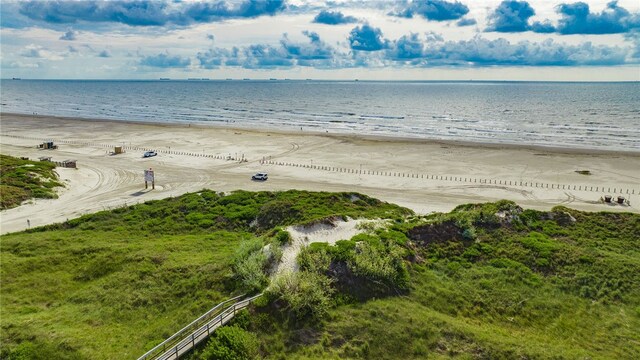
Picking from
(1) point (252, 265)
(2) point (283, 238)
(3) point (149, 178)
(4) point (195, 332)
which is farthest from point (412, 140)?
(4) point (195, 332)

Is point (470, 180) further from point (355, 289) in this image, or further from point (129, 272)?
point (129, 272)

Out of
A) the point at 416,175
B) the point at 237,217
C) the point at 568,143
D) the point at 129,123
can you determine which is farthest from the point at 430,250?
the point at 129,123

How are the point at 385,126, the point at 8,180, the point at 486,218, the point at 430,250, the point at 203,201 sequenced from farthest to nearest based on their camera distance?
the point at 385,126 → the point at 8,180 → the point at 203,201 → the point at 486,218 → the point at 430,250

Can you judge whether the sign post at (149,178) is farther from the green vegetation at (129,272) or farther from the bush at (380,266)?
the bush at (380,266)

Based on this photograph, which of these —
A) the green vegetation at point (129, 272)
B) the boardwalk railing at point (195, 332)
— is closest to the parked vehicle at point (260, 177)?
the green vegetation at point (129, 272)

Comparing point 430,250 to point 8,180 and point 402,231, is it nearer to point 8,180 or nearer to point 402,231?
point 402,231
